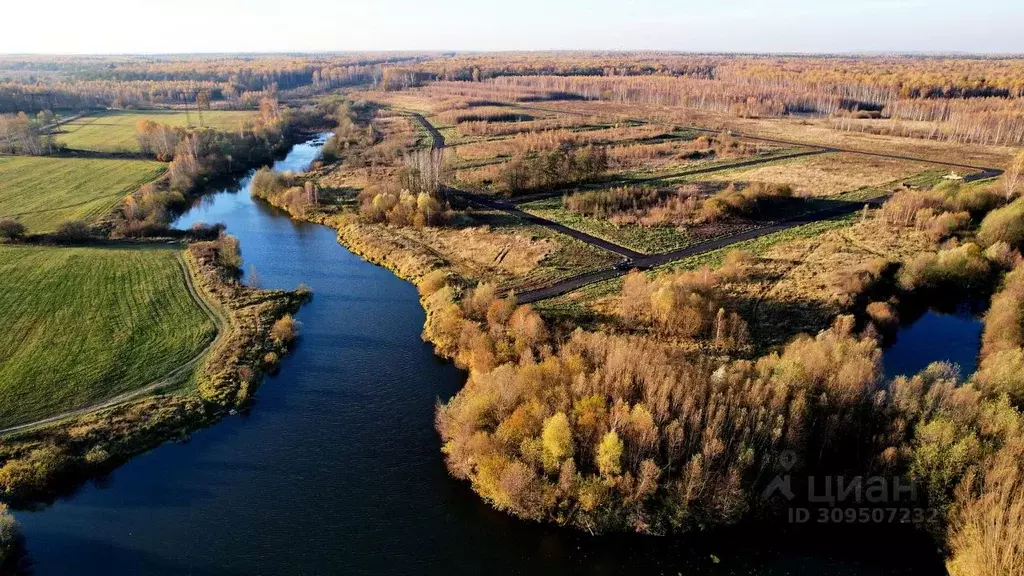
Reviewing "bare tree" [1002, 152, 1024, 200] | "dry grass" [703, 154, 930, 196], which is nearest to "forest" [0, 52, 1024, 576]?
"bare tree" [1002, 152, 1024, 200]

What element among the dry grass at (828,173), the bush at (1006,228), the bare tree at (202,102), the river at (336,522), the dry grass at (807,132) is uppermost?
the bare tree at (202,102)

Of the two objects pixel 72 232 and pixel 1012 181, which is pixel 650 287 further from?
pixel 72 232

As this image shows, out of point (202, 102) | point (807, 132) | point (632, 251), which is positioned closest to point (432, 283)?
point (632, 251)

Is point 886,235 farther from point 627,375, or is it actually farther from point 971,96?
point 971,96

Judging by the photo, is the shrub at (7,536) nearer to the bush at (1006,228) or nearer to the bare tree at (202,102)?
the bush at (1006,228)

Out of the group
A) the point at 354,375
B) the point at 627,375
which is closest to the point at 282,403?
the point at 354,375

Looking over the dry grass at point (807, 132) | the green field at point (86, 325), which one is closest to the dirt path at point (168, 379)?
the green field at point (86, 325)

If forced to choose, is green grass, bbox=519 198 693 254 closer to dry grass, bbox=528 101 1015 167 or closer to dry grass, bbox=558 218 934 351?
dry grass, bbox=558 218 934 351
